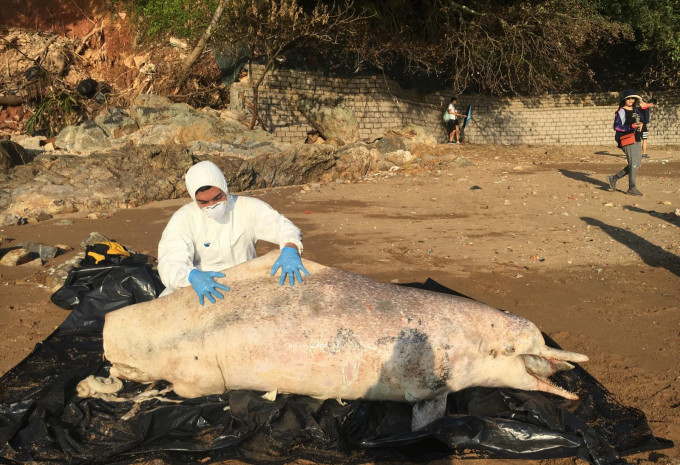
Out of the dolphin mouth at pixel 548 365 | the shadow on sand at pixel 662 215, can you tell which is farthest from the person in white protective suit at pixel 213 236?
the shadow on sand at pixel 662 215

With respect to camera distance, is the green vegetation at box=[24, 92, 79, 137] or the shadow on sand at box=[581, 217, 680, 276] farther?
the green vegetation at box=[24, 92, 79, 137]

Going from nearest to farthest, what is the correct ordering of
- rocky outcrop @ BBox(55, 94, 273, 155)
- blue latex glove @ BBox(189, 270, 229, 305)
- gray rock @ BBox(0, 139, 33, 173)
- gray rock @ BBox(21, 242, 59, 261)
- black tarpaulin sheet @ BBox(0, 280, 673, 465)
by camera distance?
black tarpaulin sheet @ BBox(0, 280, 673, 465)
blue latex glove @ BBox(189, 270, 229, 305)
gray rock @ BBox(21, 242, 59, 261)
gray rock @ BBox(0, 139, 33, 173)
rocky outcrop @ BBox(55, 94, 273, 155)

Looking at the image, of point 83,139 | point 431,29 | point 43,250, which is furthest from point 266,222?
point 431,29

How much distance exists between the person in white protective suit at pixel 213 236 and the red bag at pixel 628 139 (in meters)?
7.85

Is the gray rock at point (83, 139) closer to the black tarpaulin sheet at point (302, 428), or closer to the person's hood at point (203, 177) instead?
the person's hood at point (203, 177)

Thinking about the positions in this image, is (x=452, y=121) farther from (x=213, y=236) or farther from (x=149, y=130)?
(x=213, y=236)

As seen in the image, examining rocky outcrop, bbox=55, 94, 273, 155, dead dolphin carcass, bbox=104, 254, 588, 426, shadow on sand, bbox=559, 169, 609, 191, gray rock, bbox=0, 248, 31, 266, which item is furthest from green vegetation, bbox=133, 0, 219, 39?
dead dolphin carcass, bbox=104, 254, 588, 426

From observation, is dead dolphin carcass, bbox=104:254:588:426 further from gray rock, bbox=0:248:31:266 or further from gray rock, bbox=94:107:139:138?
gray rock, bbox=94:107:139:138

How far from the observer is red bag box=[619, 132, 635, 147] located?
9.65m

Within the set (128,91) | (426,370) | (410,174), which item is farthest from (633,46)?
(426,370)

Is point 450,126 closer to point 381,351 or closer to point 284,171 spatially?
point 284,171

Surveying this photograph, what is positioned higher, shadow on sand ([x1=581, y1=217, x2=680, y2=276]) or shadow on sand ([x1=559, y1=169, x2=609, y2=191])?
shadow on sand ([x1=559, y1=169, x2=609, y2=191])

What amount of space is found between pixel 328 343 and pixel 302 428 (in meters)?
0.48

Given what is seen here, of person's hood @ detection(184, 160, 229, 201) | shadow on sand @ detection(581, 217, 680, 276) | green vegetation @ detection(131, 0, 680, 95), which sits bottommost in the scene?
shadow on sand @ detection(581, 217, 680, 276)
